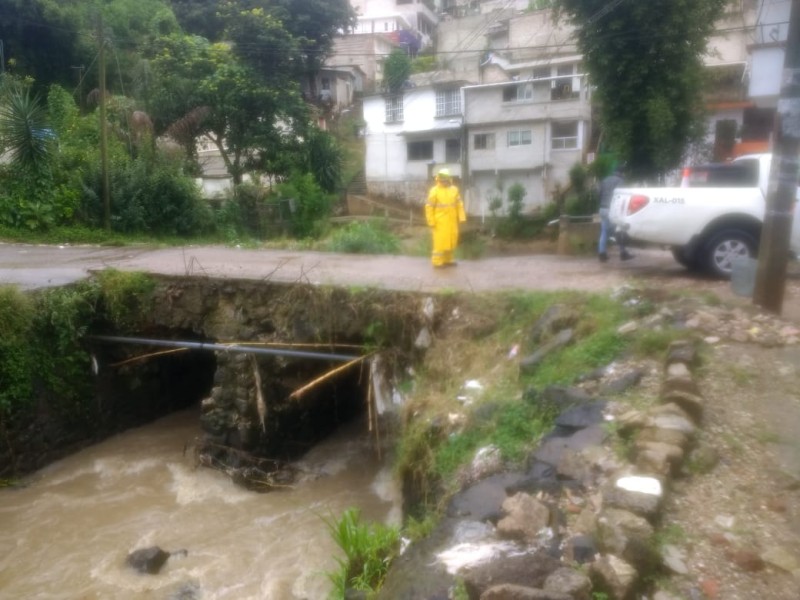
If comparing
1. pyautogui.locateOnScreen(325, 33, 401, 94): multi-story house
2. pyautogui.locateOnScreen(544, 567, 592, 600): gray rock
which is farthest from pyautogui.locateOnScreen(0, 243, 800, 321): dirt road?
pyautogui.locateOnScreen(325, 33, 401, 94): multi-story house

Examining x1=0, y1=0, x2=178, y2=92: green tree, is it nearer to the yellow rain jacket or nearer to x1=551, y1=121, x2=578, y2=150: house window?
x1=551, y1=121, x2=578, y2=150: house window

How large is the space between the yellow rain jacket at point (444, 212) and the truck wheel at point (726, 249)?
3396mm

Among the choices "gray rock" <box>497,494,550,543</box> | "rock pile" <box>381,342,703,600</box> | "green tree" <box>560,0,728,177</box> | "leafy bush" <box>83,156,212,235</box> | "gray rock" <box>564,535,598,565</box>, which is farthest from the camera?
"leafy bush" <box>83,156,212,235</box>

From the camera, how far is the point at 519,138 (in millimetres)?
28031

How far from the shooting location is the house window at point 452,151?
29994mm

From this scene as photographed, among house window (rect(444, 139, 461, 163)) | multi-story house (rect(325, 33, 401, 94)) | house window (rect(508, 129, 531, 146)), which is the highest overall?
multi-story house (rect(325, 33, 401, 94))

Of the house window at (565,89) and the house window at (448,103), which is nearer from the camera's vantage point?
the house window at (565,89)

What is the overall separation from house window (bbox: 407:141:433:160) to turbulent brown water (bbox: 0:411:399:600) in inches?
850

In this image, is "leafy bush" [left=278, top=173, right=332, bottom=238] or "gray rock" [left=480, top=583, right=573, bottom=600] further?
"leafy bush" [left=278, top=173, right=332, bottom=238]

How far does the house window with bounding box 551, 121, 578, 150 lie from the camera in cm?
2716

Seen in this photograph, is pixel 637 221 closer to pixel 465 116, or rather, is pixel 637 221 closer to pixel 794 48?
pixel 794 48

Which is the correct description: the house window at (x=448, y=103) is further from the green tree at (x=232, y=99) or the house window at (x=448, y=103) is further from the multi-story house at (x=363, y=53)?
the multi-story house at (x=363, y=53)

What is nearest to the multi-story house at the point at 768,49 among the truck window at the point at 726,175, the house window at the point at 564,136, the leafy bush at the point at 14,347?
the truck window at the point at 726,175

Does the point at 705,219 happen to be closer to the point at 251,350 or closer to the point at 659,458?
the point at 659,458
